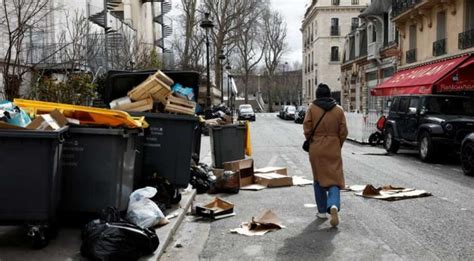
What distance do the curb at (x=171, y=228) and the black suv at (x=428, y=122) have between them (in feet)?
26.2

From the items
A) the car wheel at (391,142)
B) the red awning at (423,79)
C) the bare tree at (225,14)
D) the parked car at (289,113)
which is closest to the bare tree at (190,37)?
the bare tree at (225,14)

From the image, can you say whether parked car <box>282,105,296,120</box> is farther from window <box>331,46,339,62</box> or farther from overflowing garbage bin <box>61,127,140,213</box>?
overflowing garbage bin <box>61,127,140,213</box>

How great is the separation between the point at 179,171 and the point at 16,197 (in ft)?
9.27

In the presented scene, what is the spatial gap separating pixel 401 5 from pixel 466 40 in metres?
8.69

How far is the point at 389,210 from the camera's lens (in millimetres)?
7914

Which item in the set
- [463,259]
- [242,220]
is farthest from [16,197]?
[463,259]

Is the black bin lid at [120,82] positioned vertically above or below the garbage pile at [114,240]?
above

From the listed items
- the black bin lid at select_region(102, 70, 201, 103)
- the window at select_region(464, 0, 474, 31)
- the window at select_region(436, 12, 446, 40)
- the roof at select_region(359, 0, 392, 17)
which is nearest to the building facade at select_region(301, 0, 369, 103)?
the roof at select_region(359, 0, 392, 17)

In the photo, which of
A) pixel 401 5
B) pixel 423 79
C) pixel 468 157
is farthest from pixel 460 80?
pixel 468 157

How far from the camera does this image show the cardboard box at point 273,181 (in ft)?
33.8

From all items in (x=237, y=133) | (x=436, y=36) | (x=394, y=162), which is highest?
(x=436, y=36)

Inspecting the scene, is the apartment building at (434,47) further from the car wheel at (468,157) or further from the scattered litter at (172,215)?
the scattered litter at (172,215)

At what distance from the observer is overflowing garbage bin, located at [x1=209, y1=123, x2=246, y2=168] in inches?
465

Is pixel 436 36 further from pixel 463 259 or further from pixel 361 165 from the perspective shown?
pixel 463 259
